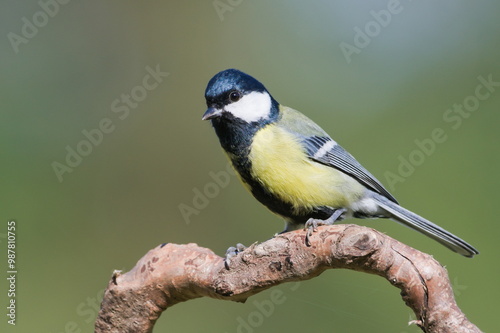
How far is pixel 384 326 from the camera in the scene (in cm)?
300

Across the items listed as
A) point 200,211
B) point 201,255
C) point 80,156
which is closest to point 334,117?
point 200,211

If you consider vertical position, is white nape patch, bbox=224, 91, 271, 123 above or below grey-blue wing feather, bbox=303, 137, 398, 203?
above

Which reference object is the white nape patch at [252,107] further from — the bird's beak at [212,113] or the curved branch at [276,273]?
the curved branch at [276,273]

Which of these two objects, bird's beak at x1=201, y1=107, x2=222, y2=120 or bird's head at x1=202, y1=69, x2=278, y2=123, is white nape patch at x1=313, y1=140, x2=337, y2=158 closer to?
bird's head at x1=202, y1=69, x2=278, y2=123

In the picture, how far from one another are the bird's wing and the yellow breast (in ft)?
0.12

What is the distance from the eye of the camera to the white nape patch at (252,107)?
2393mm

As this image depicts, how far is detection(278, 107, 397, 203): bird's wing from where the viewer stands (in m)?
2.45

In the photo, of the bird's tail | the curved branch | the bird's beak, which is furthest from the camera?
the bird's beak

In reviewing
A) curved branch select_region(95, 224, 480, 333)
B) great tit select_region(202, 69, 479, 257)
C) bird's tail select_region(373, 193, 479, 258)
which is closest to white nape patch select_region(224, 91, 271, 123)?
great tit select_region(202, 69, 479, 257)

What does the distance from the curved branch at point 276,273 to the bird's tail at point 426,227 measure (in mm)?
772

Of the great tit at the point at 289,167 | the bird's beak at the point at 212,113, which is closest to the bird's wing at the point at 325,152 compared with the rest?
the great tit at the point at 289,167

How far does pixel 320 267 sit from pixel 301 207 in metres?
0.70

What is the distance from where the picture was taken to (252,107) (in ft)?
8.02

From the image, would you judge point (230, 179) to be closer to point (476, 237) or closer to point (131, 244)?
point (131, 244)
